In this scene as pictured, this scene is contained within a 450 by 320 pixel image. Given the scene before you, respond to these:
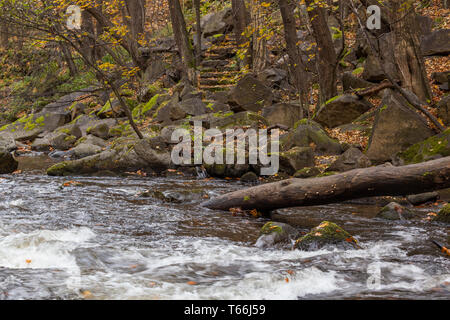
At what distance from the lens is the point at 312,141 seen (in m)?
11.4

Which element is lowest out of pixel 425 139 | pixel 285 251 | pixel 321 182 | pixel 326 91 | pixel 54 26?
pixel 285 251

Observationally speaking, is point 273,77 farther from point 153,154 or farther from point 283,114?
point 153,154

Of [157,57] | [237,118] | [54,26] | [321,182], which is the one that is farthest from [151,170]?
[157,57]

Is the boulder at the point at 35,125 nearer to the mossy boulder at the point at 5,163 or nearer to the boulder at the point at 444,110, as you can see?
the mossy boulder at the point at 5,163

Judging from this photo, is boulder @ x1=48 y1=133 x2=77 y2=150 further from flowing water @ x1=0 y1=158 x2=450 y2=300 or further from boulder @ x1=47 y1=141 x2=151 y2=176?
flowing water @ x1=0 y1=158 x2=450 y2=300

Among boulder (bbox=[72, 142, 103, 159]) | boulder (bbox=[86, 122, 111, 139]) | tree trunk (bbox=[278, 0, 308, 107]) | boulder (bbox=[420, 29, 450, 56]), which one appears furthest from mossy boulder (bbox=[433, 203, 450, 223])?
boulder (bbox=[86, 122, 111, 139])

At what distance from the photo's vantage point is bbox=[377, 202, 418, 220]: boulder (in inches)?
251

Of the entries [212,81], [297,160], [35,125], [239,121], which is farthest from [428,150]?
[35,125]

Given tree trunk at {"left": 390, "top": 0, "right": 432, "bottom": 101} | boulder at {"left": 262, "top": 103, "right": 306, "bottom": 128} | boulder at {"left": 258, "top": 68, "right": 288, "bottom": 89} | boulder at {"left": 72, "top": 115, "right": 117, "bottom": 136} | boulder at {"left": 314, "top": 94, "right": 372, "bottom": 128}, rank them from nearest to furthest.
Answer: tree trunk at {"left": 390, "top": 0, "right": 432, "bottom": 101}, boulder at {"left": 314, "top": 94, "right": 372, "bottom": 128}, boulder at {"left": 262, "top": 103, "right": 306, "bottom": 128}, boulder at {"left": 258, "top": 68, "right": 288, "bottom": 89}, boulder at {"left": 72, "top": 115, "right": 117, "bottom": 136}

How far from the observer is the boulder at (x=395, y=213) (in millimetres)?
6383

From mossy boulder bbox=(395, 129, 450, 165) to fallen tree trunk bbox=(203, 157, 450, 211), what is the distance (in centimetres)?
323

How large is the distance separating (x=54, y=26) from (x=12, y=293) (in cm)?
1005

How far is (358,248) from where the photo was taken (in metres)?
4.98

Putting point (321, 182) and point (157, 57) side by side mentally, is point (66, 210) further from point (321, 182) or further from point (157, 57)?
point (157, 57)
